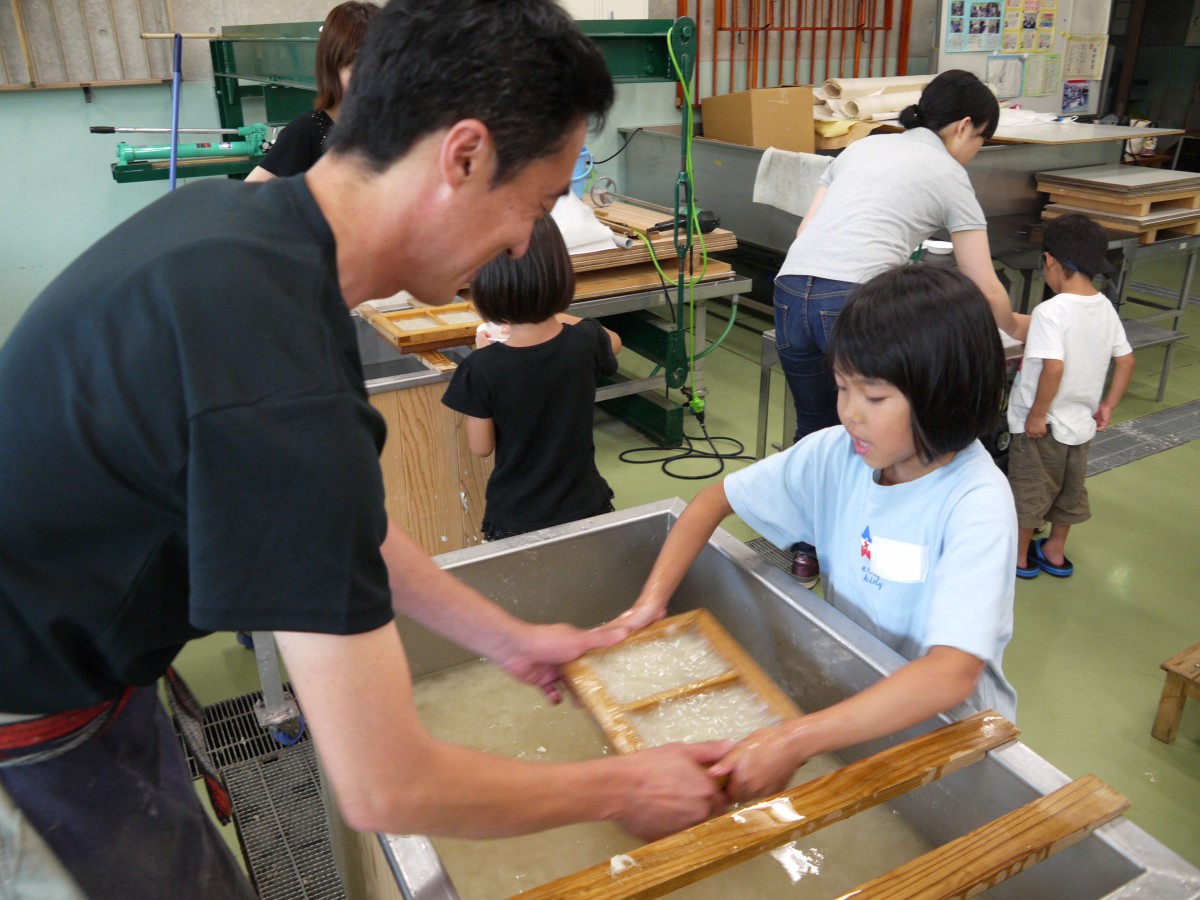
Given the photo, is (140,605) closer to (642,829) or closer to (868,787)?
(642,829)

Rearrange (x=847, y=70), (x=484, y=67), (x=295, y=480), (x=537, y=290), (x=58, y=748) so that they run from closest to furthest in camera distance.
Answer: (x=295, y=480) → (x=484, y=67) → (x=58, y=748) → (x=537, y=290) → (x=847, y=70)

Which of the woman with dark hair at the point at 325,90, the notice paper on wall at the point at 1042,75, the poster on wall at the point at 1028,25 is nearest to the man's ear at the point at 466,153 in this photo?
the woman with dark hair at the point at 325,90

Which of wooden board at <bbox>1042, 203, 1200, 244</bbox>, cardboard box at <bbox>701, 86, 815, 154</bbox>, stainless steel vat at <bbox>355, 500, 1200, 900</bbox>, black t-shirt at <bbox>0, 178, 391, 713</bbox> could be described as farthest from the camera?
cardboard box at <bbox>701, 86, 815, 154</bbox>

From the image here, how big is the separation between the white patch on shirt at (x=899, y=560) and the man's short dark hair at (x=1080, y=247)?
1838 mm

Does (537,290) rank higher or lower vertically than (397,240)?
lower

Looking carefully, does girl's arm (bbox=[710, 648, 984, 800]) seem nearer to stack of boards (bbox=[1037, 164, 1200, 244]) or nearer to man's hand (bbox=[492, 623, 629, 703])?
man's hand (bbox=[492, 623, 629, 703])

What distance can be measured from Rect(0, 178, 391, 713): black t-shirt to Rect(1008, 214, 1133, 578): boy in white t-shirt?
7.95ft

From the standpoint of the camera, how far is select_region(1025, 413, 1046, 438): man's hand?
104 inches

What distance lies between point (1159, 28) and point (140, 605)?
371 inches

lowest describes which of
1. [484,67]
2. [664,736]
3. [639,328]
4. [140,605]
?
[639,328]

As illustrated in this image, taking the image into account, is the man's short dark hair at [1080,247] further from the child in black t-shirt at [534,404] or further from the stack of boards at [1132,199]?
the child in black t-shirt at [534,404]

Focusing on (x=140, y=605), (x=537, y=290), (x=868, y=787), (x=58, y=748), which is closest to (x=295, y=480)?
(x=140, y=605)

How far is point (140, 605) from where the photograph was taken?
73 centimetres

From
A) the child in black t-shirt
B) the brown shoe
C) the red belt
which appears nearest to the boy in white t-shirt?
the brown shoe
